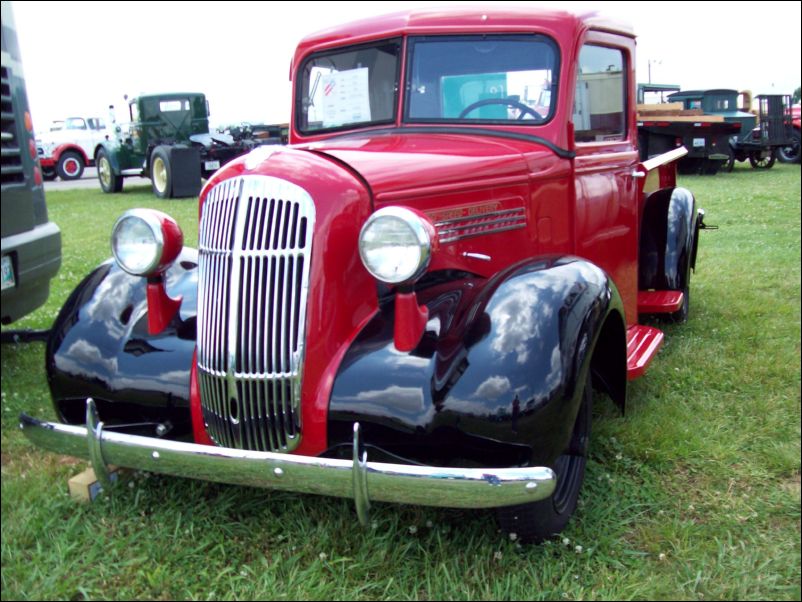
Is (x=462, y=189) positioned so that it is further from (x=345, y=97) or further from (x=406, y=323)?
(x=345, y=97)

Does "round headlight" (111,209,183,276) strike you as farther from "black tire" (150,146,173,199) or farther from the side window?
"black tire" (150,146,173,199)

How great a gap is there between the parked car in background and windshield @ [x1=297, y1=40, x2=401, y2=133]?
17522 mm

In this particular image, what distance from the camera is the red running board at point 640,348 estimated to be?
10.4 ft

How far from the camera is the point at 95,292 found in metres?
2.88

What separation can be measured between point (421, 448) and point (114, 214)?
11.1 metres

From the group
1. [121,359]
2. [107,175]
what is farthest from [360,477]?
[107,175]

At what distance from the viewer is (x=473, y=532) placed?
97.9 inches

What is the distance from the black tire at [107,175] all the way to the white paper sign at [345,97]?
13.8 m

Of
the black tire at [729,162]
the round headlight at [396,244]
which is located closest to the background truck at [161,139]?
the black tire at [729,162]

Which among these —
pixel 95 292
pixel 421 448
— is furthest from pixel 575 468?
pixel 95 292

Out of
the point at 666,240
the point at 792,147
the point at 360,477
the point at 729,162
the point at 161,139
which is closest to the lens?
the point at 360,477

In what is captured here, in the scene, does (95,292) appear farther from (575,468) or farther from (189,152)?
(189,152)

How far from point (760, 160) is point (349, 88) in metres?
14.5

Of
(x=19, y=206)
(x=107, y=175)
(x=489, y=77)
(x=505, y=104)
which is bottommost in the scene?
(x=107, y=175)
